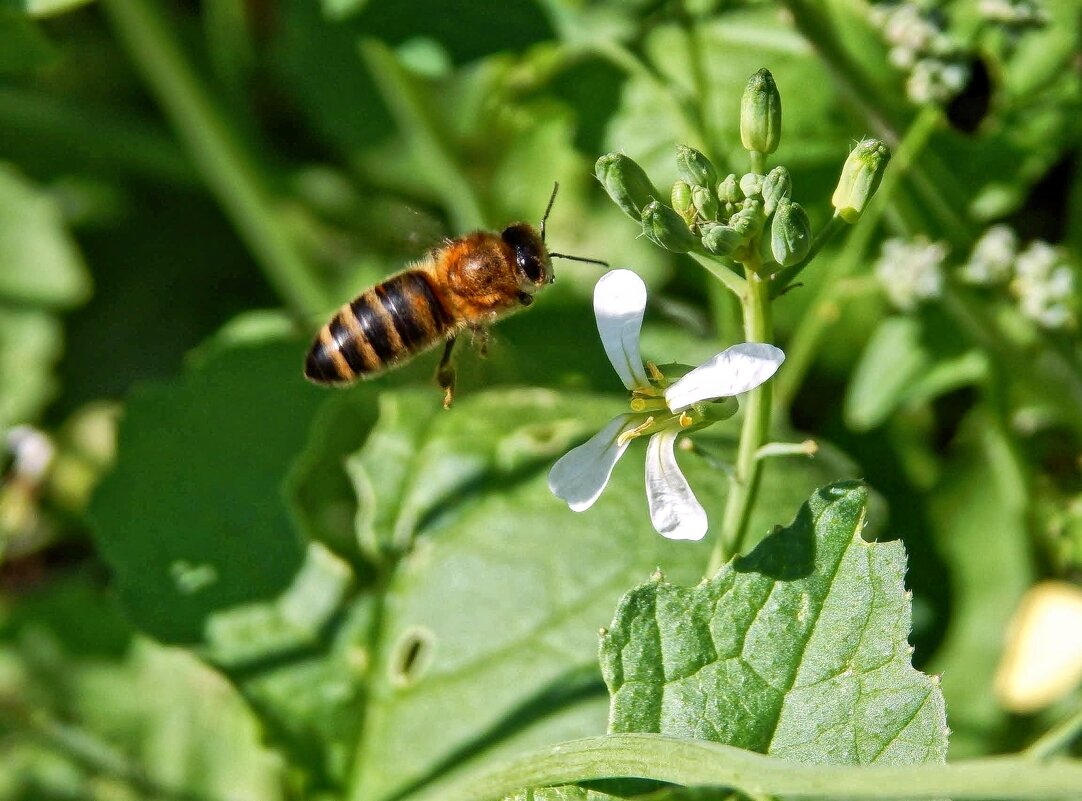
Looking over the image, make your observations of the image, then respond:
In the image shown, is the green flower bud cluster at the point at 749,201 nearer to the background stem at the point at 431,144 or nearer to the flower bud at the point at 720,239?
the flower bud at the point at 720,239

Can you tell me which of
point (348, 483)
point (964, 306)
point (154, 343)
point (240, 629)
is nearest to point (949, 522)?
point (964, 306)

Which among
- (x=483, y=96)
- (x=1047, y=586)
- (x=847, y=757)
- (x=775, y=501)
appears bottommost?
(x=1047, y=586)

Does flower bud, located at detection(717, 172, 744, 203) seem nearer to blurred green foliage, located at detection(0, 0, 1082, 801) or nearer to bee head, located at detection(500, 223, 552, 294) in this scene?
blurred green foliage, located at detection(0, 0, 1082, 801)

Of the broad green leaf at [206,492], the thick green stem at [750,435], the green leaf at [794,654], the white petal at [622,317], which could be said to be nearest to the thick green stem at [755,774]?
the green leaf at [794,654]

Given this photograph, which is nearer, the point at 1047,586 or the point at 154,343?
the point at 1047,586

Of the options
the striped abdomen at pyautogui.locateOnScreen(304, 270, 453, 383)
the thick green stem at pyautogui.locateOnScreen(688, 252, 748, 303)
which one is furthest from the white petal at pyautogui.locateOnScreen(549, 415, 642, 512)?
the striped abdomen at pyautogui.locateOnScreen(304, 270, 453, 383)

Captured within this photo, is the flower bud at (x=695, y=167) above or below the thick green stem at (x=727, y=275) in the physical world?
above

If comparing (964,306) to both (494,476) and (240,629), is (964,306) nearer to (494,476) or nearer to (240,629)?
(494,476)

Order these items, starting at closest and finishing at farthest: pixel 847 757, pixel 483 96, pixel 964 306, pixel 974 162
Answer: pixel 847 757 < pixel 964 306 < pixel 974 162 < pixel 483 96
